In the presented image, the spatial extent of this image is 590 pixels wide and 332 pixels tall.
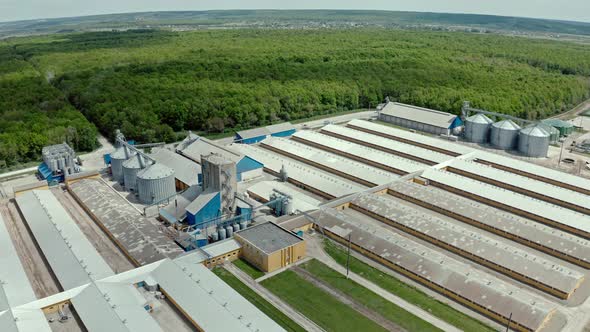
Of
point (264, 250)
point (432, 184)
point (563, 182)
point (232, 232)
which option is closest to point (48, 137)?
point (232, 232)

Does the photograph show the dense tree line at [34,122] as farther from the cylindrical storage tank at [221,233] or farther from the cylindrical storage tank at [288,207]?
the cylindrical storage tank at [288,207]

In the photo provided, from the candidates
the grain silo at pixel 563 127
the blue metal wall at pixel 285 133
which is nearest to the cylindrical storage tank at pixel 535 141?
the grain silo at pixel 563 127

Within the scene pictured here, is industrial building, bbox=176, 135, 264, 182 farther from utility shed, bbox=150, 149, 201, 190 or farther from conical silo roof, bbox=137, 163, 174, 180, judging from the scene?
conical silo roof, bbox=137, 163, 174, 180

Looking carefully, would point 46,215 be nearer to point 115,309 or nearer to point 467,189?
point 115,309

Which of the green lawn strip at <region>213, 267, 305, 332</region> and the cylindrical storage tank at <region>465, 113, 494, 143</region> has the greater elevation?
the cylindrical storage tank at <region>465, 113, 494, 143</region>

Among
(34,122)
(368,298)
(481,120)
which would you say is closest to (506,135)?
(481,120)

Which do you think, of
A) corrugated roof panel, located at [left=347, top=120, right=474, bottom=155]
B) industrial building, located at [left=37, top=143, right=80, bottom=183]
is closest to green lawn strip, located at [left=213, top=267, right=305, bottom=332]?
industrial building, located at [left=37, top=143, right=80, bottom=183]
